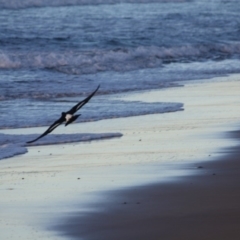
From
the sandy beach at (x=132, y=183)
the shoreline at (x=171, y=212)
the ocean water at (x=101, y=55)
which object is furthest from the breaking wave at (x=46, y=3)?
the shoreline at (x=171, y=212)

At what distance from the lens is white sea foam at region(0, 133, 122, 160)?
10328mm

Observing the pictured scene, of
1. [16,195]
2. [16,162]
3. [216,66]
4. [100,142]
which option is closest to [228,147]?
[100,142]

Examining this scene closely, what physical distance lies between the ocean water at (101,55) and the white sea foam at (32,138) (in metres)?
0.16

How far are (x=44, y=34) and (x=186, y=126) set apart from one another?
1929 centimetres

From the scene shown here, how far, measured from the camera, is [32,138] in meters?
11.0

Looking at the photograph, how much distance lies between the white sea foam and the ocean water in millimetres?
161

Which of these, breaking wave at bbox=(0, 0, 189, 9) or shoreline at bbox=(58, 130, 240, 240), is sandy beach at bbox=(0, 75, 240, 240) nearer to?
shoreline at bbox=(58, 130, 240, 240)

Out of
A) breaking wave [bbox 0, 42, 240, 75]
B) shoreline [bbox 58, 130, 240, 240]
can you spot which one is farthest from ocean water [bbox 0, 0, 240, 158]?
shoreline [bbox 58, 130, 240, 240]

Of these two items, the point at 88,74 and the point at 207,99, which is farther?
the point at 88,74

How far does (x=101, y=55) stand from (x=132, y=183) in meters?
14.4

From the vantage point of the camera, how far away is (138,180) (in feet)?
28.1

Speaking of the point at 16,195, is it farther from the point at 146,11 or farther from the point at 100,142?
the point at 146,11

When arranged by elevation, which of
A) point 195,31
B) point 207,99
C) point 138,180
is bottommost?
point 195,31

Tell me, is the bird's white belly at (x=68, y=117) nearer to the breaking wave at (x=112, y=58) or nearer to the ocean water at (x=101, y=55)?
the ocean water at (x=101, y=55)
